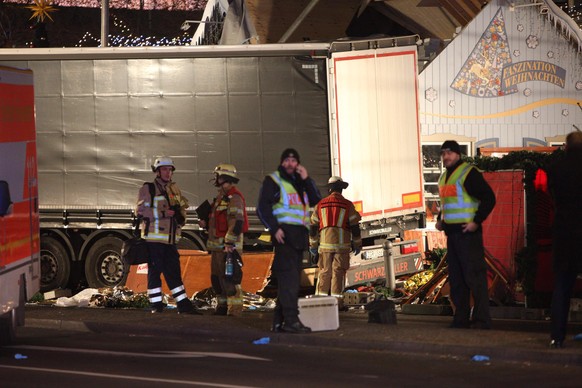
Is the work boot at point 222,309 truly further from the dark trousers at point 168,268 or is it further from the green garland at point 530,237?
the green garland at point 530,237

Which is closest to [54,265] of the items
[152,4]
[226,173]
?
[226,173]

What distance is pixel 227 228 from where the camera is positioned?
1593 centimetres

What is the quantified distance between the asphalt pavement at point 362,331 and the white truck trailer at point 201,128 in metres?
3.72

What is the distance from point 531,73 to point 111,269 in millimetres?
11006

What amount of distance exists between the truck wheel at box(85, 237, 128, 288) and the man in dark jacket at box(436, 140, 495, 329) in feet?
28.3

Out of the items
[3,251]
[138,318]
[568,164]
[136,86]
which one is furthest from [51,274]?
[568,164]

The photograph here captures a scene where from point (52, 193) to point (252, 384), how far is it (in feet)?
38.9

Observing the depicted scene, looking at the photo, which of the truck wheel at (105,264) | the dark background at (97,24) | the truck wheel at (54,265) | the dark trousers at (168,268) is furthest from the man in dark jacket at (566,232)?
the dark background at (97,24)

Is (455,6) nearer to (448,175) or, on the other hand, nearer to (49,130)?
(49,130)

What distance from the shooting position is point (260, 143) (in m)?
20.4

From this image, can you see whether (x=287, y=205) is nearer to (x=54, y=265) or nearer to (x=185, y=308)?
(x=185, y=308)

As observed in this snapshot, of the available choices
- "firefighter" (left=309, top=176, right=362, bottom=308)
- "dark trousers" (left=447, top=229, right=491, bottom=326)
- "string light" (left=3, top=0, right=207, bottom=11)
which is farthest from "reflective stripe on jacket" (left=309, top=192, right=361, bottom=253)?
"string light" (left=3, top=0, right=207, bottom=11)

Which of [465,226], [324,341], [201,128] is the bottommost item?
[324,341]

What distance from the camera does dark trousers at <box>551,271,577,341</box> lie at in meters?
11.9
